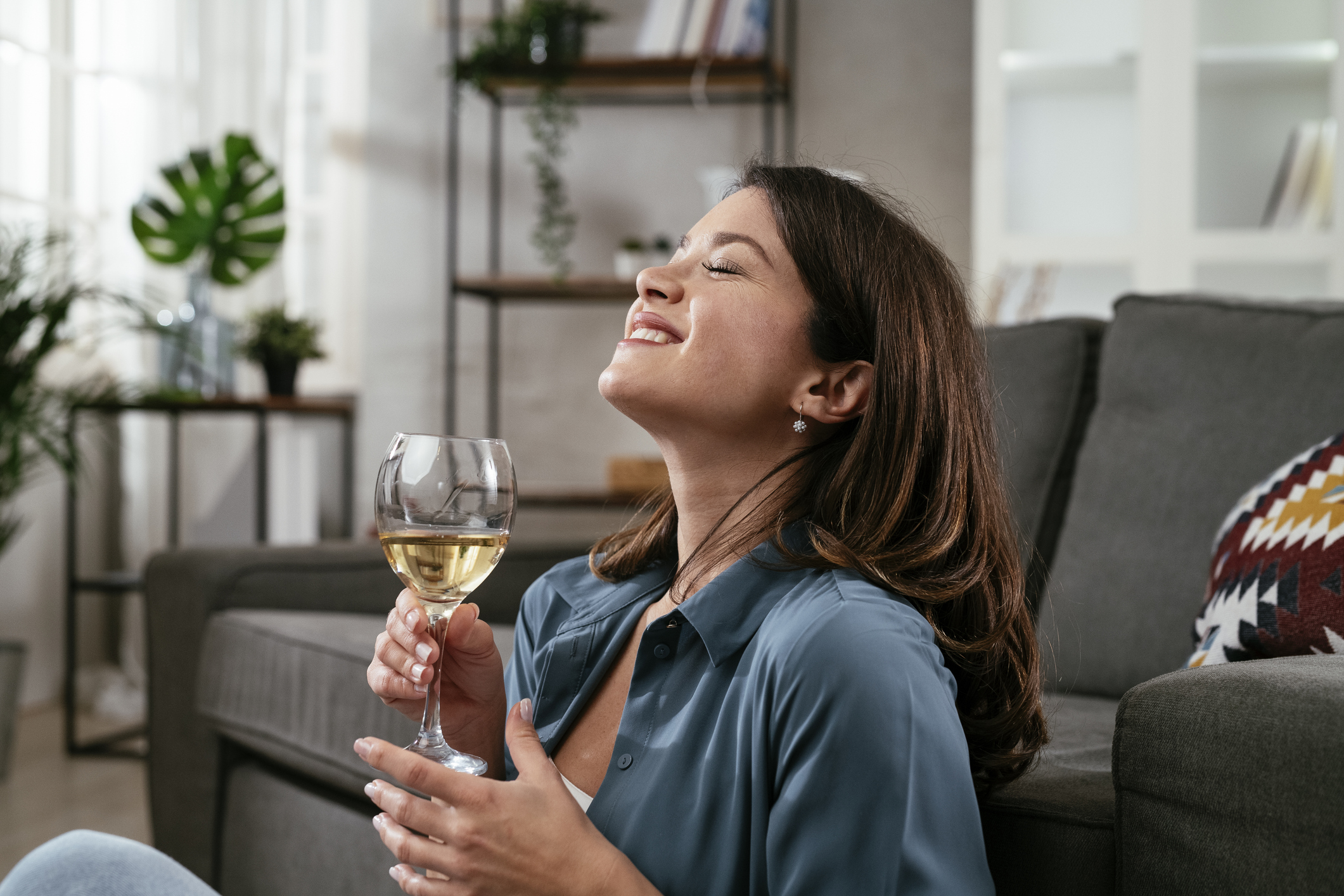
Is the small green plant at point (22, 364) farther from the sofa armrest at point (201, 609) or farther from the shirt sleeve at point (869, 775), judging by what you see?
the shirt sleeve at point (869, 775)

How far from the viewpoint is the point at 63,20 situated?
3115mm

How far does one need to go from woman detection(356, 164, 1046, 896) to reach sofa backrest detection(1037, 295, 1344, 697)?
0.52 metres

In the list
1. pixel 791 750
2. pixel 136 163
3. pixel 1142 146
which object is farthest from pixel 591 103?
pixel 791 750

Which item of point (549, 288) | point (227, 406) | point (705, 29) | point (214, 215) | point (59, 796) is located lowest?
point (59, 796)

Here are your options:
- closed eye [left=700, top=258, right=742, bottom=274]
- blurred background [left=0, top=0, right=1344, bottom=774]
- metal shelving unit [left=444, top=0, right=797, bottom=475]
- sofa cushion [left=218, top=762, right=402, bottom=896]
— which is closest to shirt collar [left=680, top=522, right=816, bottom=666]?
closed eye [left=700, top=258, right=742, bottom=274]

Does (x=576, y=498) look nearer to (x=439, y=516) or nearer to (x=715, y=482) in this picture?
(x=715, y=482)

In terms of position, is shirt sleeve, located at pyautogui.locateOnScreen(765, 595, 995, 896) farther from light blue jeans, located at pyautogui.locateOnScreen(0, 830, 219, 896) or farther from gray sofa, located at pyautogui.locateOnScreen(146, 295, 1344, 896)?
light blue jeans, located at pyautogui.locateOnScreen(0, 830, 219, 896)

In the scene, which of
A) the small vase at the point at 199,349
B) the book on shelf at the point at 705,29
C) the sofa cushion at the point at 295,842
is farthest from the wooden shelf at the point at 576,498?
the sofa cushion at the point at 295,842

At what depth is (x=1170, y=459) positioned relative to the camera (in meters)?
1.42

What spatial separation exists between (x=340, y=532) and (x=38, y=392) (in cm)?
104

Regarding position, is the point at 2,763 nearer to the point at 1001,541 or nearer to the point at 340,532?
the point at 340,532

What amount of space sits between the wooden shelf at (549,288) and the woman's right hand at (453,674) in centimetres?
215

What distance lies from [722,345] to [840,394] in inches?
4.0

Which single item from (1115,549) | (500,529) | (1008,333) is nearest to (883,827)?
(500,529)
